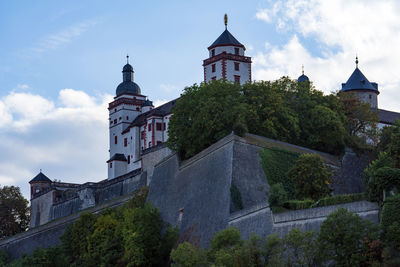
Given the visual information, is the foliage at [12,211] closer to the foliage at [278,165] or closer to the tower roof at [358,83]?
the tower roof at [358,83]

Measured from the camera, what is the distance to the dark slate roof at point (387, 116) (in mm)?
75594

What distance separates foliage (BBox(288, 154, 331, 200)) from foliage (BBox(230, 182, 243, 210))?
10.9 ft

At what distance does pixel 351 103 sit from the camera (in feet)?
197

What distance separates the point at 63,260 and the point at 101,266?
8724 millimetres

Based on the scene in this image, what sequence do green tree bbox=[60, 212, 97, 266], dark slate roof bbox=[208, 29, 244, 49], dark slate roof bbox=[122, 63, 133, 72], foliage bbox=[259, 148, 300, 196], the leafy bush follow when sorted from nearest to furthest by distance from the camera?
1. the leafy bush
2. foliage bbox=[259, 148, 300, 196]
3. green tree bbox=[60, 212, 97, 266]
4. dark slate roof bbox=[208, 29, 244, 49]
5. dark slate roof bbox=[122, 63, 133, 72]

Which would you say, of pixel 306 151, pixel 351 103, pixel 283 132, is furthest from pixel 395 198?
pixel 351 103

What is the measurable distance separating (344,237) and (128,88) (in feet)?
220

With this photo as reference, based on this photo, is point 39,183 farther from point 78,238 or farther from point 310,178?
point 310,178

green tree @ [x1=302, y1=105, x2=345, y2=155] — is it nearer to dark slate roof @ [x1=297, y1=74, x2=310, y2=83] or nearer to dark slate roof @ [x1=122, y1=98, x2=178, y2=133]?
dark slate roof @ [x1=122, y1=98, x2=178, y2=133]

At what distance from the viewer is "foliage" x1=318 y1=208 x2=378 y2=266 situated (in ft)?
96.2

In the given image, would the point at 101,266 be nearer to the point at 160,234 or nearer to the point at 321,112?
the point at 160,234

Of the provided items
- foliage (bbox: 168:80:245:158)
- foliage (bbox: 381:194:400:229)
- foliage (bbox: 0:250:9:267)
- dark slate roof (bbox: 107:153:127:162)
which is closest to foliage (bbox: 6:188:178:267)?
foliage (bbox: 168:80:245:158)

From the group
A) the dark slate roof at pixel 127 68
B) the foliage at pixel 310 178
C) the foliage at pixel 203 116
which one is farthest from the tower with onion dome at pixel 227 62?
the foliage at pixel 310 178

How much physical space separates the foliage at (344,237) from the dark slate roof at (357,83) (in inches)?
2011
